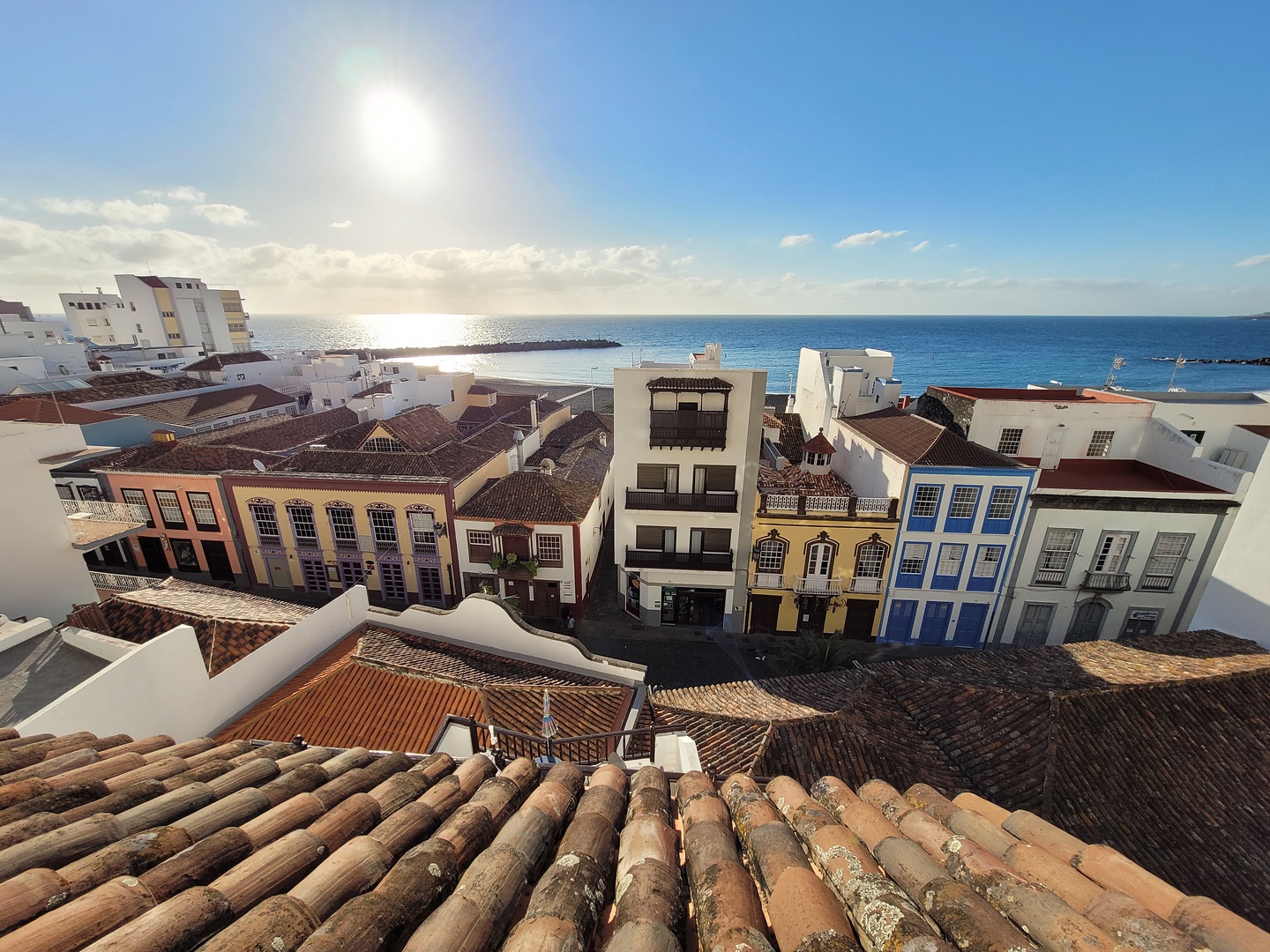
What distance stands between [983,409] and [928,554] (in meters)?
7.29

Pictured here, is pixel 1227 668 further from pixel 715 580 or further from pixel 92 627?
pixel 92 627

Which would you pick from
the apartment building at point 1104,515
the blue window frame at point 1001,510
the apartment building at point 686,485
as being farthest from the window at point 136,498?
the apartment building at point 1104,515

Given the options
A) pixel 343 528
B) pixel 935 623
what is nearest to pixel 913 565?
pixel 935 623

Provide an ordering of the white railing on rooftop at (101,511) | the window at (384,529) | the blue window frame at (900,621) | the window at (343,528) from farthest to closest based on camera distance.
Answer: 1. the window at (343,528)
2. the window at (384,529)
3. the blue window frame at (900,621)
4. the white railing on rooftop at (101,511)

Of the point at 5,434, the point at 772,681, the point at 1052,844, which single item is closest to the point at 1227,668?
the point at 772,681

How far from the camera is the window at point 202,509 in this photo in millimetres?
27172

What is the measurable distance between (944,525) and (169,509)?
126 ft

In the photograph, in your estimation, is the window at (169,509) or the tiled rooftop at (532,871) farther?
the window at (169,509)

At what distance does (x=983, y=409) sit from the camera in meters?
24.2

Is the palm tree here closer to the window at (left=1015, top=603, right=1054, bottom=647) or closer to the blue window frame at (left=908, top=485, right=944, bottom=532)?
the blue window frame at (left=908, top=485, right=944, bottom=532)

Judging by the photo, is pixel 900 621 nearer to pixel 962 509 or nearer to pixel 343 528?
pixel 962 509

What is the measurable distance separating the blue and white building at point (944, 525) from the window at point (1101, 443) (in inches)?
261

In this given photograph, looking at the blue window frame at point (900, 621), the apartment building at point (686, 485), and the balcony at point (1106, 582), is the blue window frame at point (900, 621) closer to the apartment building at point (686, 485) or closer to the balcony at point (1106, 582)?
the apartment building at point (686, 485)

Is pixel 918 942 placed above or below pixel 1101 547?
above
